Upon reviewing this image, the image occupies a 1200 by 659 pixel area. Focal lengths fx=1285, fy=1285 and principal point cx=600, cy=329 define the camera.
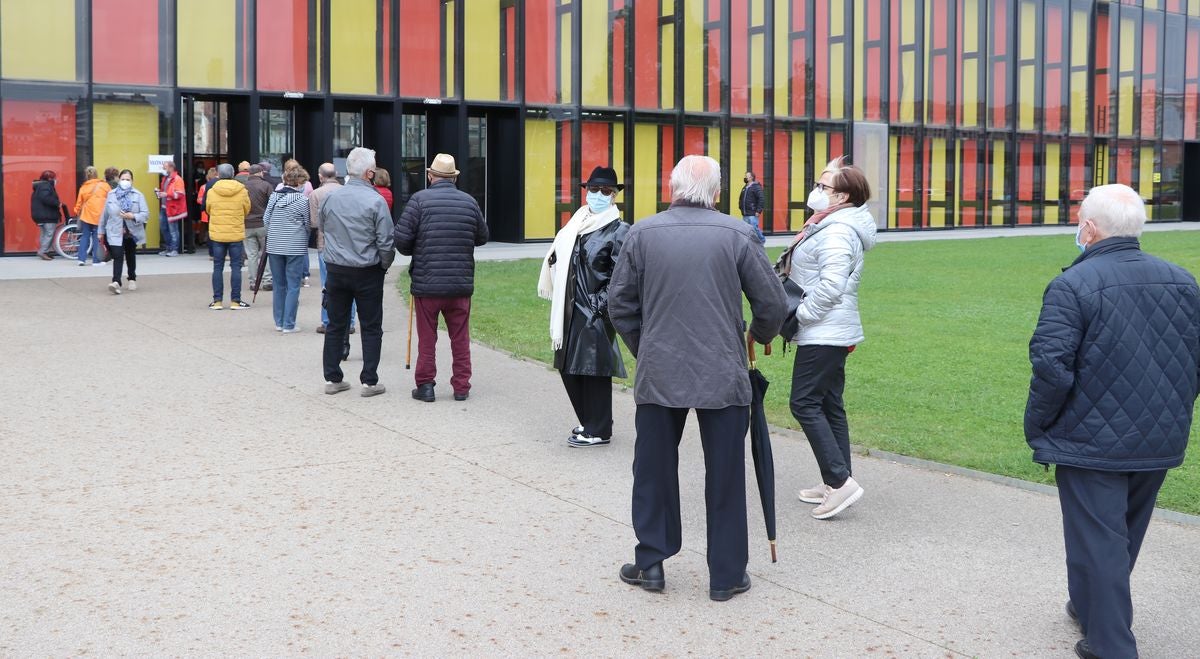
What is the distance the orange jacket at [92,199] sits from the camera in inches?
827

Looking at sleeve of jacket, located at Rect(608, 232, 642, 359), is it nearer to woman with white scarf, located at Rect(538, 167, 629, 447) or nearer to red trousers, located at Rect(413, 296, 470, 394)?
woman with white scarf, located at Rect(538, 167, 629, 447)

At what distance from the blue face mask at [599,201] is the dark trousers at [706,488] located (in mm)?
2734

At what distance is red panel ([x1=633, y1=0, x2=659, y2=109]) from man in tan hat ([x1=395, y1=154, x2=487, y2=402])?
22.2 meters

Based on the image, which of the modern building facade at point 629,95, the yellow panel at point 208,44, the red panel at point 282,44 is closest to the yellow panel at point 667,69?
the modern building facade at point 629,95

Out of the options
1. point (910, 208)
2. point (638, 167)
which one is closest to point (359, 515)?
point (638, 167)

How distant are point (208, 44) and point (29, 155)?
13.2 ft

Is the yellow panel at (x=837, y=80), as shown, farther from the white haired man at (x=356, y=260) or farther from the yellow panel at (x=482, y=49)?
the white haired man at (x=356, y=260)

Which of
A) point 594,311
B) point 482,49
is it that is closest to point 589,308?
point 594,311

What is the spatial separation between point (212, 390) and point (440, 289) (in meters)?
2.09

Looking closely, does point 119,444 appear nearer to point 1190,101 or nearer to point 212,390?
point 212,390

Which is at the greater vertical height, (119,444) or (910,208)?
(910,208)

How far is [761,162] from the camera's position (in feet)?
112

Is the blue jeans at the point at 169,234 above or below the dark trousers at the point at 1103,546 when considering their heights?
above

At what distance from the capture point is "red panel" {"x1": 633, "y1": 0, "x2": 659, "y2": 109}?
31.4m
